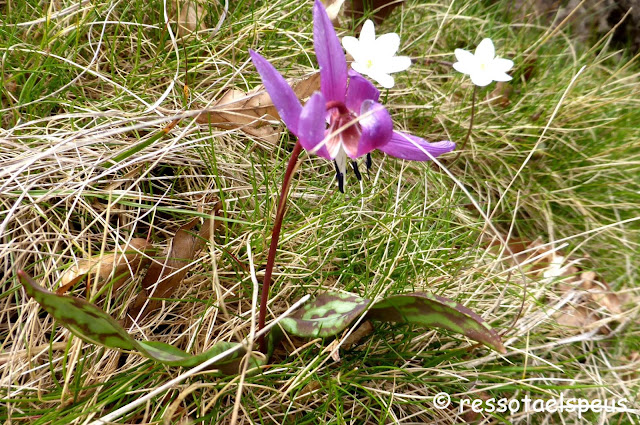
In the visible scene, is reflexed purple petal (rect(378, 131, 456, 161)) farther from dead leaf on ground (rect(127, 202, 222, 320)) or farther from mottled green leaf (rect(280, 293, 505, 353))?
dead leaf on ground (rect(127, 202, 222, 320))

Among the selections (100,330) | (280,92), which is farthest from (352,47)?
(100,330)

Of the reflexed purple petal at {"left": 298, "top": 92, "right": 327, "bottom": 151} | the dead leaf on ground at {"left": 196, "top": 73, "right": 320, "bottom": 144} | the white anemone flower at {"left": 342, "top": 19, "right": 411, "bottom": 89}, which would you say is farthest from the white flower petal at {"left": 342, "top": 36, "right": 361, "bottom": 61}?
the reflexed purple petal at {"left": 298, "top": 92, "right": 327, "bottom": 151}

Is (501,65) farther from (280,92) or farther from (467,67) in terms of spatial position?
(280,92)

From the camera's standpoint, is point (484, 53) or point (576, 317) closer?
point (484, 53)

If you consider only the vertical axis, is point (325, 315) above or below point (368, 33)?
below

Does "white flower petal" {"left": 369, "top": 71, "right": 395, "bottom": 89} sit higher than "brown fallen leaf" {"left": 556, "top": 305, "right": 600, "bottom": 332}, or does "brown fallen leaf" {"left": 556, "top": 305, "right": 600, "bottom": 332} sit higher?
"white flower petal" {"left": 369, "top": 71, "right": 395, "bottom": 89}

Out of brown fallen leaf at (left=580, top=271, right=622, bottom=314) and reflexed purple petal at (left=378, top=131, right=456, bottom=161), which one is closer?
reflexed purple petal at (left=378, top=131, right=456, bottom=161)

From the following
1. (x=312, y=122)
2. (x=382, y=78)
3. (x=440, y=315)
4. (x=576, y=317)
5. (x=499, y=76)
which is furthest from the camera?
(x=576, y=317)

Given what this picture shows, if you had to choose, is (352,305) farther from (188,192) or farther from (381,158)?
(381,158)
